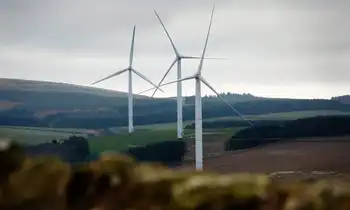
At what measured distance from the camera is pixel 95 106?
19.4 m

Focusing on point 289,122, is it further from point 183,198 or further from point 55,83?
point 183,198

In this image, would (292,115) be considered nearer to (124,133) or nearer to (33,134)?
(124,133)

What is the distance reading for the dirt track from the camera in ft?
45.4

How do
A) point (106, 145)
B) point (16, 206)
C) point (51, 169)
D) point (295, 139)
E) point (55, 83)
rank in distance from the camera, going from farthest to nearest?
point (55, 83)
point (295, 139)
point (106, 145)
point (51, 169)
point (16, 206)

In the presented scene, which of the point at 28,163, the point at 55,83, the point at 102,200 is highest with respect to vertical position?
the point at 55,83

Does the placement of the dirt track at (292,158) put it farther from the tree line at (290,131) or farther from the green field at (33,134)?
the green field at (33,134)

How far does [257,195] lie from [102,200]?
146 cm

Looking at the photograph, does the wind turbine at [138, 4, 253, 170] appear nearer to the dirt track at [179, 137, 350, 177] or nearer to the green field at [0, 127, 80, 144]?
the dirt track at [179, 137, 350, 177]

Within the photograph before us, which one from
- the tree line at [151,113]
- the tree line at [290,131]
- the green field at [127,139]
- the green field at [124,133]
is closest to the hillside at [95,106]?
the tree line at [151,113]

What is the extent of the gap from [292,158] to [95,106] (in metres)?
6.92

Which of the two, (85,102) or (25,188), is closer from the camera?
(25,188)

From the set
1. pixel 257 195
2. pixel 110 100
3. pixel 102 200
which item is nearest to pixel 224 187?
pixel 257 195

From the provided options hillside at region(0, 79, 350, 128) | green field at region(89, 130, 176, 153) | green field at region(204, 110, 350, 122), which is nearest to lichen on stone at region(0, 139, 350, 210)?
green field at region(89, 130, 176, 153)

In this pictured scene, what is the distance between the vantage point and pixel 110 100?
20812 mm
